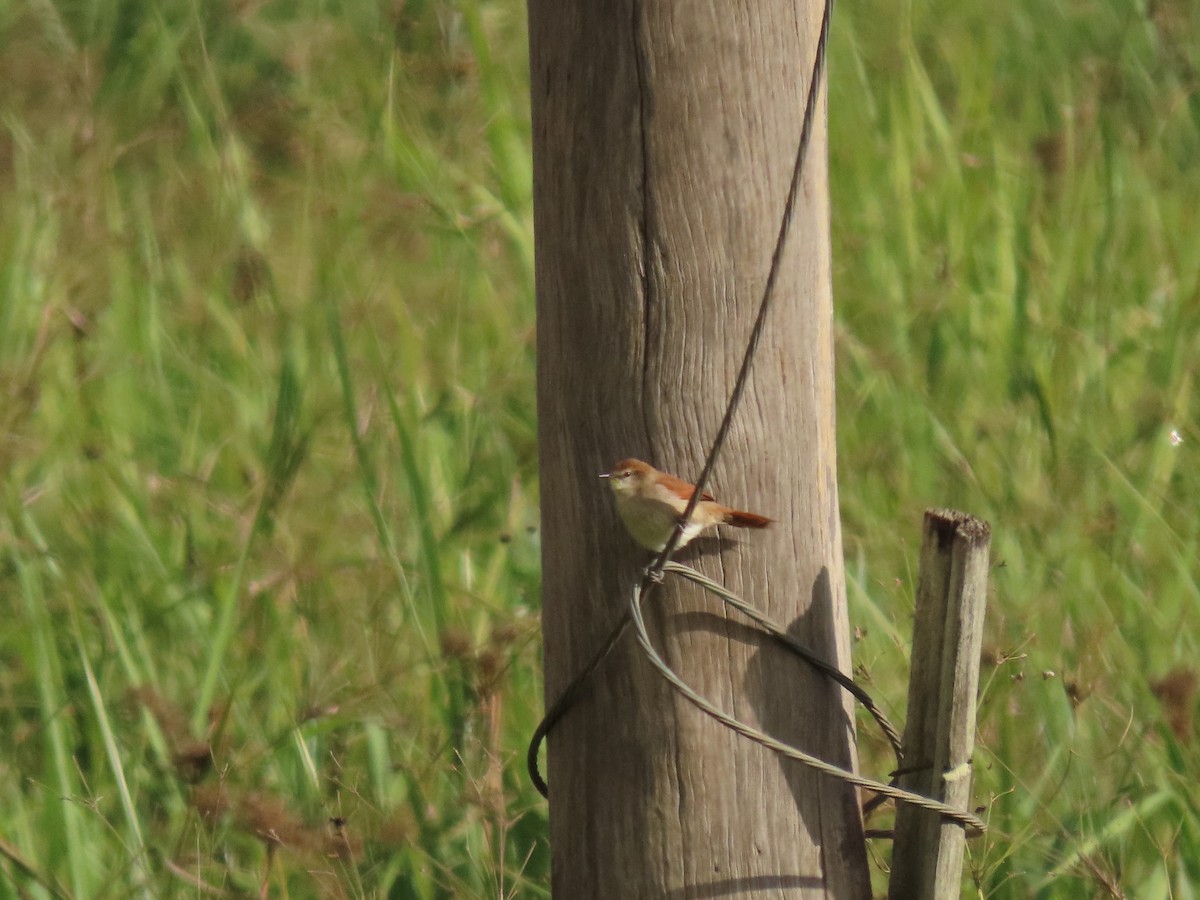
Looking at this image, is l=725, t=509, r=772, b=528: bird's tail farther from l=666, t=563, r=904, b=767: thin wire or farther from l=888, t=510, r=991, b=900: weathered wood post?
l=888, t=510, r=991, b=900: weathered wood post

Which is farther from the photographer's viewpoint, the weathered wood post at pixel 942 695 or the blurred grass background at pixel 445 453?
the blurred grass background at pixel 445 453

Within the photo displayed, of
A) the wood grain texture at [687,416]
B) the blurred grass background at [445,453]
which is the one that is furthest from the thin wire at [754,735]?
the blurred grass background at [445,453]

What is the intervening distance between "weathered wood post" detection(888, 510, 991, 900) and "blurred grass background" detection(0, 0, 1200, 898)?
43cm

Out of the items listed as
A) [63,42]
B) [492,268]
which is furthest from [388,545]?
[63,42]

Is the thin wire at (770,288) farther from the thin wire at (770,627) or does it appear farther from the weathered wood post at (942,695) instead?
the weathered wood post at (942,695)

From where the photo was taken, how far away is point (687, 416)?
71.2 inches

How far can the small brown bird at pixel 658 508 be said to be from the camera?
5.62ft

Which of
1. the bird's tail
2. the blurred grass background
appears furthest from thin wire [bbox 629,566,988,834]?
the blurred grass background

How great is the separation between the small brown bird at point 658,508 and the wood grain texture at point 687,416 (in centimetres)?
3

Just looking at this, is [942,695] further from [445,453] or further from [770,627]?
[445,453]

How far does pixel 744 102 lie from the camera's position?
1760mm

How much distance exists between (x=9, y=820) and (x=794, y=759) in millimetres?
1809

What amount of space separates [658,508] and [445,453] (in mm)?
2217

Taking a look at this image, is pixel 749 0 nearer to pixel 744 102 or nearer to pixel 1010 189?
pixel 744 102
